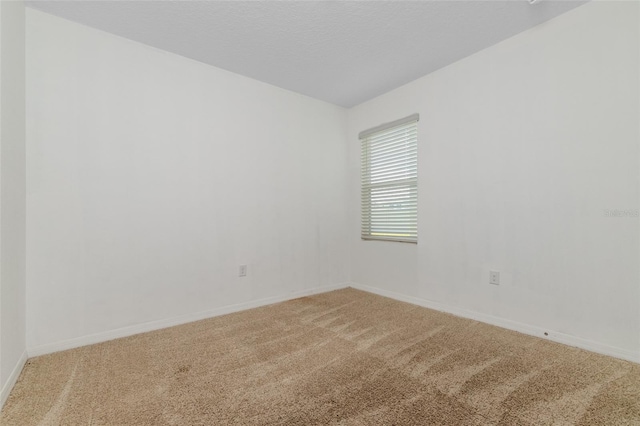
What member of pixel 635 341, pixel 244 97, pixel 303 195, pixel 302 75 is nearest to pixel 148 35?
pixel 244 97

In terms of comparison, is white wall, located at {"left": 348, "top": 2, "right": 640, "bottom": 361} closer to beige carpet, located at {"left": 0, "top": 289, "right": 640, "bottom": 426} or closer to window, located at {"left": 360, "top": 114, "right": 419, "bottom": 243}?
window, located at {"left": 360, "top": 114, "right": 419, "bottom": 243}

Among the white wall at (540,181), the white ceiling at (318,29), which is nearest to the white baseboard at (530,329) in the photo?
the white wall at (540,181)

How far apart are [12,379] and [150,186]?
1447 millimetres

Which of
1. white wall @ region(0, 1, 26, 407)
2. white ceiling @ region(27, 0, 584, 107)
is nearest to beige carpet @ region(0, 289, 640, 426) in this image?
white wall @ region(0, 1, 26, 407)

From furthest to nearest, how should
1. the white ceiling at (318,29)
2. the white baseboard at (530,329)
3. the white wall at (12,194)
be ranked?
the white ceiling at (318,29), the white baseboard at (530,329), the white wall at (12,194)

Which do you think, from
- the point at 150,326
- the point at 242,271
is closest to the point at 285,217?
the point at 242,271

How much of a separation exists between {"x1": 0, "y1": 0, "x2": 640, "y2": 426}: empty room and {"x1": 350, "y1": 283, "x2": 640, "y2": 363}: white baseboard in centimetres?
1

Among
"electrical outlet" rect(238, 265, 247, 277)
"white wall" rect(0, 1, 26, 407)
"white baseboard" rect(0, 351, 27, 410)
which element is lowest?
"white baseboard" rect(0, 351, 27, 410)

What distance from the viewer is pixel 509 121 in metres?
2.40

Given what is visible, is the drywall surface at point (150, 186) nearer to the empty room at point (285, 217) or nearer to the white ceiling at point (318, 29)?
the empty room at point (285, 217)

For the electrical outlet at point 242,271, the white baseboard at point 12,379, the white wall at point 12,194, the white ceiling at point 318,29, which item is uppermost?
the white ceiling at point 318,29

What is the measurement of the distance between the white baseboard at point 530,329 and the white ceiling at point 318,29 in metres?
2.35

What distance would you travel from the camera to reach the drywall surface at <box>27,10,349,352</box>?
6.68ft

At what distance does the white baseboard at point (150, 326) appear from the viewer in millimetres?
2018
